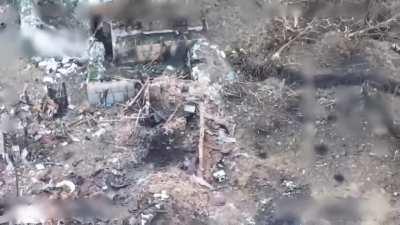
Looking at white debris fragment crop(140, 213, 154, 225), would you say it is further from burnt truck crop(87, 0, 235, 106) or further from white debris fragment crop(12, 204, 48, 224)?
burnt truck crop(87, 0, 235, 106)

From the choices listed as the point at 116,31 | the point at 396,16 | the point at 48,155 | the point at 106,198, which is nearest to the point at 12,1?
the point at 116,31

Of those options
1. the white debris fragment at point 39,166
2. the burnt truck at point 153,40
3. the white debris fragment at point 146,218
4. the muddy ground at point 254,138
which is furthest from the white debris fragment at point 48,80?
the white debris fragment at point 146,218

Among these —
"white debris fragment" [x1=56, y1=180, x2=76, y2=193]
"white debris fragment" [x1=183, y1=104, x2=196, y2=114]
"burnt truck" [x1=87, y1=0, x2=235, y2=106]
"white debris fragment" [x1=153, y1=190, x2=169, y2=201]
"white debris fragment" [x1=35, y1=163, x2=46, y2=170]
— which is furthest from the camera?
"burnt truck" [x1=87, y1=0, x2=235, y2=106]

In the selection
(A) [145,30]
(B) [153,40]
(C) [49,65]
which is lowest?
(C) [49,65]

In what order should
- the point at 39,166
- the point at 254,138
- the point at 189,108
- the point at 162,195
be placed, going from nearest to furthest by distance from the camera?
1. the point at 162,195
2. the point at 39,166
3. the point at 254,138
4. the point at 189,108

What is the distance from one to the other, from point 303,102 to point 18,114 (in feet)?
13.1

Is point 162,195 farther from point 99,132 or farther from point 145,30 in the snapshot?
point 145,30

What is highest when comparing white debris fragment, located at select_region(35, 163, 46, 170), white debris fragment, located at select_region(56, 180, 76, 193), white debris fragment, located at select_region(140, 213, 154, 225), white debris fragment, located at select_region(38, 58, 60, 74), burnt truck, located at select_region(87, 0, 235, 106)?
burnt truck, located at select_region(87, 0, 235, 106)

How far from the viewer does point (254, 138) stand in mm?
8164

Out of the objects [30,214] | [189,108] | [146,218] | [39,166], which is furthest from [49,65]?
[146,218]

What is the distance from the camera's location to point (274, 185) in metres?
7.59

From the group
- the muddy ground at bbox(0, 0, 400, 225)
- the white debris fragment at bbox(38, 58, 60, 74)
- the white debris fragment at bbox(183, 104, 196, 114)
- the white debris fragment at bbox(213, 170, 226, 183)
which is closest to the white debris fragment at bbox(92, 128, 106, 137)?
the muddy ground at bbox(0, 0, 400, 225)

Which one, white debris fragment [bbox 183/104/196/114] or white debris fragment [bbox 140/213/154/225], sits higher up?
white debris fragment [bbox 183/104/196/114]

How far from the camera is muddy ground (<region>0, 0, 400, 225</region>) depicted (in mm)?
7340
